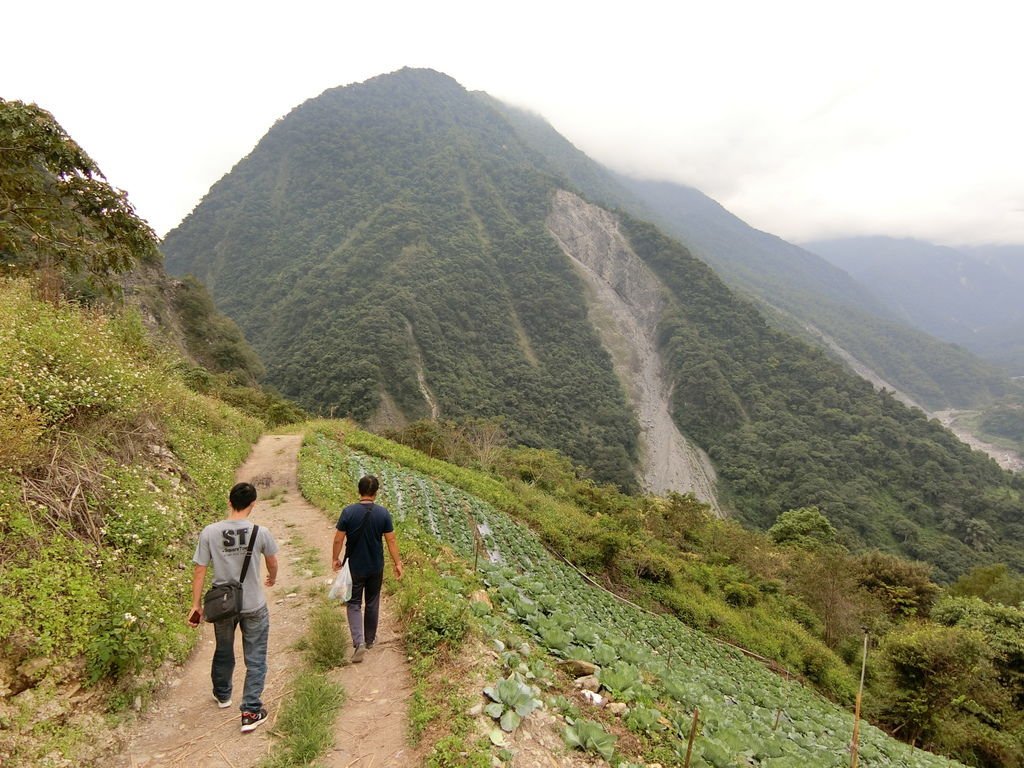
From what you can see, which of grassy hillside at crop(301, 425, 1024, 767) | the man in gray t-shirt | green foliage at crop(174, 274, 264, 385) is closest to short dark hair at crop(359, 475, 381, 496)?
the man in gray t-shirt

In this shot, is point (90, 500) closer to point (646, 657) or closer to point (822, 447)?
point (646, 657)

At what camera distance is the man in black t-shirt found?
5.34m

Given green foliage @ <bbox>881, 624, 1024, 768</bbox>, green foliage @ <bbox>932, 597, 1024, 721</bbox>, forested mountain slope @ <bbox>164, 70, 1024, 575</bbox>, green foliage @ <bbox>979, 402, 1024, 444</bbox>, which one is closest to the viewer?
green foliage @ <bbox>881, 624, 1024, 768</bbox>

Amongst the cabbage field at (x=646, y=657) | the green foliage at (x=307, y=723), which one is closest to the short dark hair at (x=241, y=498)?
the green foliage at (x=307, y=723)

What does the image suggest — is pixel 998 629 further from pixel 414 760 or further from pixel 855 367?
pixel 855 367

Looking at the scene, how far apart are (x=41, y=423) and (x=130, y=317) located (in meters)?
5.96

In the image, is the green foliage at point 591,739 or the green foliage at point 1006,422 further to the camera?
the green foliage at point 1006,422

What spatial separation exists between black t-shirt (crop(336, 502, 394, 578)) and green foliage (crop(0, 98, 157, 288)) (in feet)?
28.6

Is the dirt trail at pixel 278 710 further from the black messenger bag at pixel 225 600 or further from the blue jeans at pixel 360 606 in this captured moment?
the black messenger bag at pixel 225 600

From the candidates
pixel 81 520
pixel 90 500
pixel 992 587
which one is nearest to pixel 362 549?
pixel 81 520

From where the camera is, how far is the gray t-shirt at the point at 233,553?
427 cm

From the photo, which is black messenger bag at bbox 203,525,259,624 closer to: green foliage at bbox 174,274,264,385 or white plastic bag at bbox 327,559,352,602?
white plastic bag at bbox 327,559,352,602

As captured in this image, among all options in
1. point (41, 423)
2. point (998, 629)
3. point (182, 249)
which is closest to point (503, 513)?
point (41, 423)

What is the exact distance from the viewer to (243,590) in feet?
14.2
